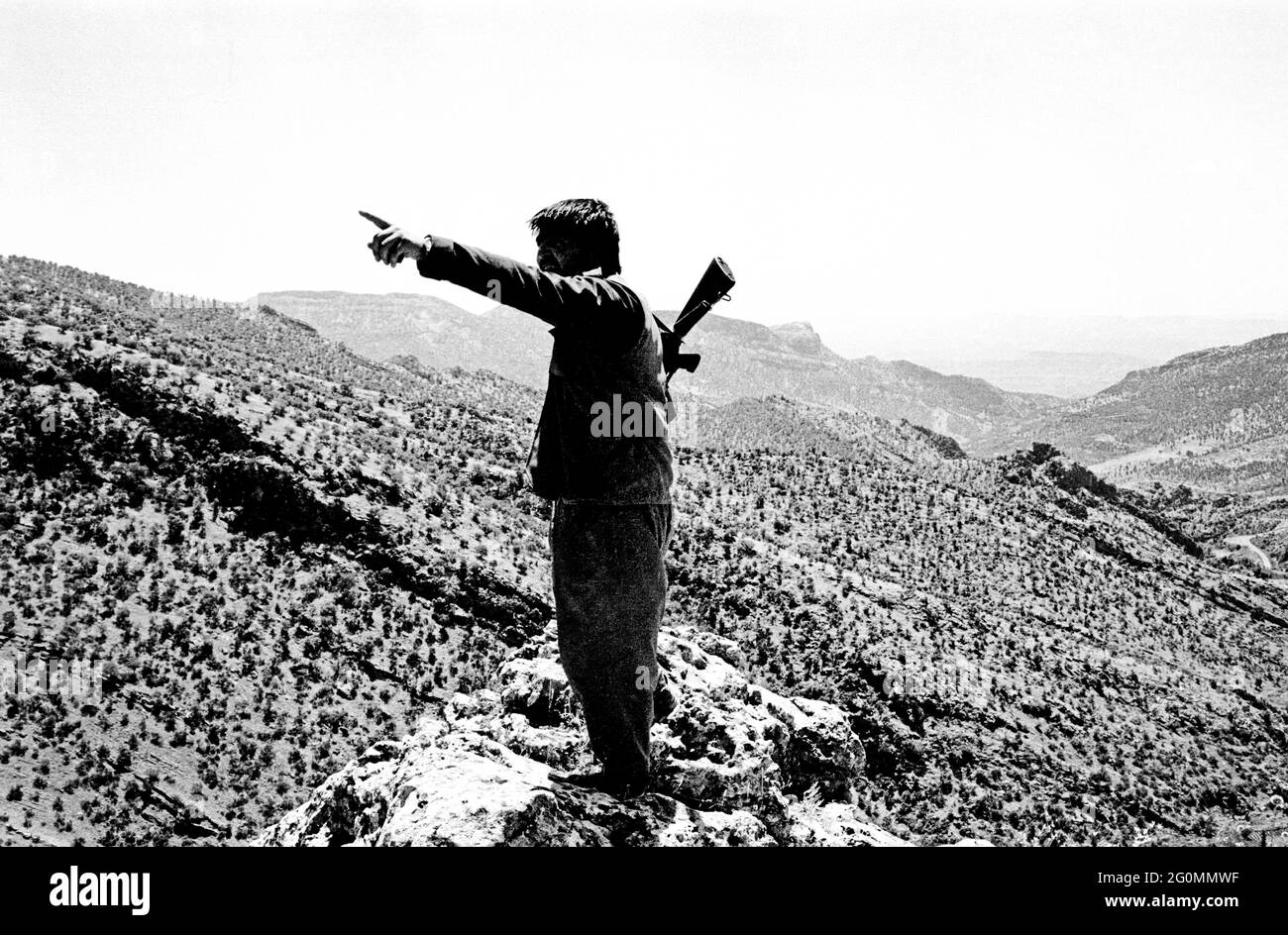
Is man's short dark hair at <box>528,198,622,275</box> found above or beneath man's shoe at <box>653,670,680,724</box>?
above

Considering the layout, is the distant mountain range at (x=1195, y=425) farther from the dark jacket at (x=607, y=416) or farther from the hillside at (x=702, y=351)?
the dark jacket at (x=607, y=416)

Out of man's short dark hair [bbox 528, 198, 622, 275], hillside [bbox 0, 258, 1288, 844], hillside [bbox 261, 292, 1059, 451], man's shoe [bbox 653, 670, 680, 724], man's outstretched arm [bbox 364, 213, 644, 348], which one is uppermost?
hillside [bbox 261, 292, 1059, 451]

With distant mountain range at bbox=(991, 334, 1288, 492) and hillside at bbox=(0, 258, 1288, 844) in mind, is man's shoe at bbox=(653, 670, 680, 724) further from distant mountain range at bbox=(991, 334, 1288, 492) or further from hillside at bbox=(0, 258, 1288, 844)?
distant mountain range at bbox=(991, 334, 1288, 492)

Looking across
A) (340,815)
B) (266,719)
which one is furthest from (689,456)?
(340,815)

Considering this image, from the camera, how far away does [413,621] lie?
20938 millimetres

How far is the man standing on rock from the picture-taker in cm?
425

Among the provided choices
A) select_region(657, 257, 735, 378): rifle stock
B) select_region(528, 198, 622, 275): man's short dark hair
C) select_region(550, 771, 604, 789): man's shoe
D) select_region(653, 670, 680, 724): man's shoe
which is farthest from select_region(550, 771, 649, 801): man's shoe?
select_region(528, 198, 622, 275): man's short dark hair

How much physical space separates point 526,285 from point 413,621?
61.2 ft

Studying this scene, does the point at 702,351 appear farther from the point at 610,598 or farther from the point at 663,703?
the point at 610,598

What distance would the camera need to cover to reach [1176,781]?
22172 mm

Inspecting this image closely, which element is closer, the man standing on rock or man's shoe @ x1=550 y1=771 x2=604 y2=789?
the man standing on rock

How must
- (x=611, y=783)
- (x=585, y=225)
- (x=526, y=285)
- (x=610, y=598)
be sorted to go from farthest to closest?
1. (x=611, y=783)
2. (x=610, y=598)
3. (x=585, y=225)
4. (x=526, y=285)

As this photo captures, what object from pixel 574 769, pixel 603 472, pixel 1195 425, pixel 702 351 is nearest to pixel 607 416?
pixel 603 472

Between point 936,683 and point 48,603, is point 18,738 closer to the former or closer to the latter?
point 48,603
